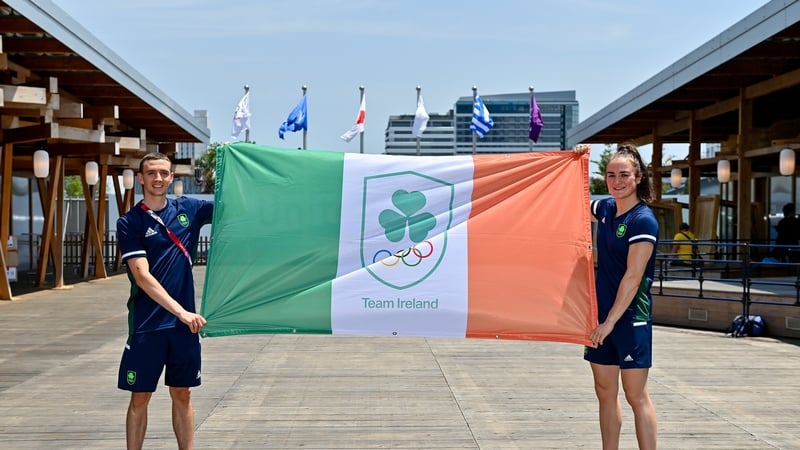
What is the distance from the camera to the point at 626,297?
509 cm

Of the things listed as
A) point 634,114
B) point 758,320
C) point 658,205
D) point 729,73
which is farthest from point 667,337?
point 634,114

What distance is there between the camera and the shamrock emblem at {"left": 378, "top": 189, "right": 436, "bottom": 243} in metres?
5.87

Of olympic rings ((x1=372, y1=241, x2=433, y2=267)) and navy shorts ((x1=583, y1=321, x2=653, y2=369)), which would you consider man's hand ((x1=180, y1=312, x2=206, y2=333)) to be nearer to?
olympic rings ((x1=372, y1=241, x2=433, y2=267))

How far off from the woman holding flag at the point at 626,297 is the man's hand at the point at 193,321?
2241 millimetres

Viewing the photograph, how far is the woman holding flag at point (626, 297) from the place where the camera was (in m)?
5.11

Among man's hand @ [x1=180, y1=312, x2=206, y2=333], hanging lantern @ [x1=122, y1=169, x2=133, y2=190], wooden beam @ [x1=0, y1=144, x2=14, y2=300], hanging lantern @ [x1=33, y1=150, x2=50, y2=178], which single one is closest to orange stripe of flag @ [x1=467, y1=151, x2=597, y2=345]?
man's hand @ [x1=180, y1=312, x2=206, y2=333]

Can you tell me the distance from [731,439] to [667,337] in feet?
19.8

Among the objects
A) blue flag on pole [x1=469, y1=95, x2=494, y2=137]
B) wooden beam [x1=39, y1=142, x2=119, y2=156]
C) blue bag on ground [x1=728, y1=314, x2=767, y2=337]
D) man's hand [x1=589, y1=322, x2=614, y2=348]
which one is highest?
blue flag on pole [x1=469, y1=95, x2=494, y2=137]

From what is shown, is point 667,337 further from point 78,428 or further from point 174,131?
point 174,131

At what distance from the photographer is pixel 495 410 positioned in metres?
7.62

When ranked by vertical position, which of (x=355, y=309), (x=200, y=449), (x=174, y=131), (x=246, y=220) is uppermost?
(x=174, y=131)

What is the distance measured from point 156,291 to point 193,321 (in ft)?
0.89

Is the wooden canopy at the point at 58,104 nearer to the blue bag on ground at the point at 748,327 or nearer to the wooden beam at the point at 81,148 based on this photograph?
the wooden beam at the point at 81,148

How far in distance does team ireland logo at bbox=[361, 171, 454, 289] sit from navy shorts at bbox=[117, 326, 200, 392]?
3.99 ft
